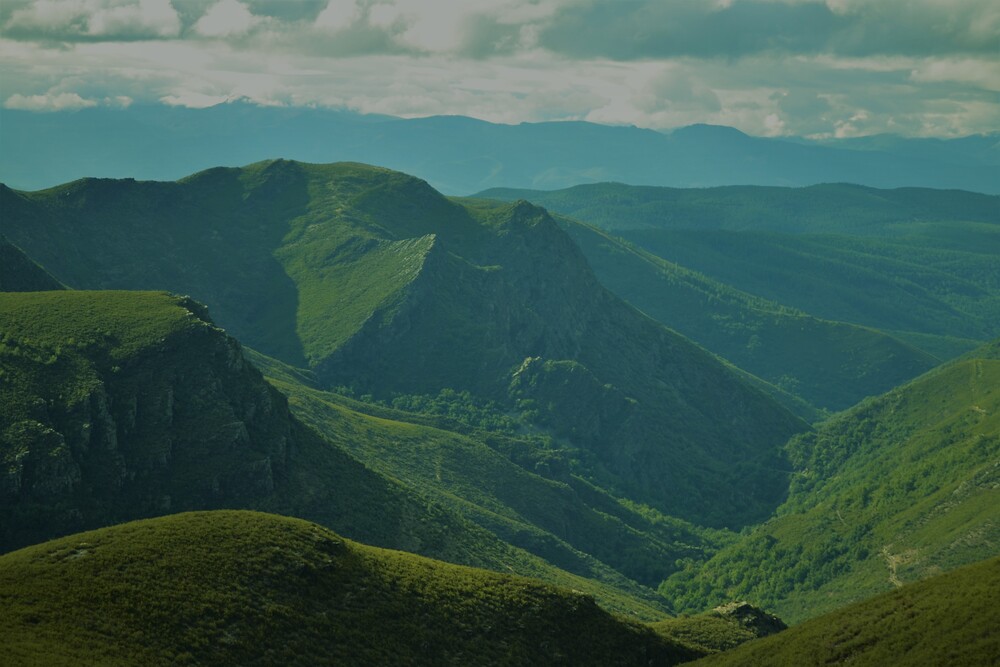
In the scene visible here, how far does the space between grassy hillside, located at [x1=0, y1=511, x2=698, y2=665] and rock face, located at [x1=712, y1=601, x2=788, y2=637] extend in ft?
76.0

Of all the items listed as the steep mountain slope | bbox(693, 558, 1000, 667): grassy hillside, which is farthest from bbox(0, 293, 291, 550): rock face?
bbox(693, 558, 1000, 667): grassy hillside

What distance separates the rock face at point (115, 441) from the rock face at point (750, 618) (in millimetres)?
81253

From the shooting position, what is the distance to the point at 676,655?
138000 millimetres

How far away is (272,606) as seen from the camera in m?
120

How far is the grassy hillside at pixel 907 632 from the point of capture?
100625 millimetres

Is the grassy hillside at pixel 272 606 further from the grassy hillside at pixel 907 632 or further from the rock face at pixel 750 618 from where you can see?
the rock face at pixel 750 618

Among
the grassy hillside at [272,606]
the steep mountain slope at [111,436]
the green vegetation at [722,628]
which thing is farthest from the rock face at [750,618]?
the steep mountain slope at [111,436]

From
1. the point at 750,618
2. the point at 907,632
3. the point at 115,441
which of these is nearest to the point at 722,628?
the point at 750,618

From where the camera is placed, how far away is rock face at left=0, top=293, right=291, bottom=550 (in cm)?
16562

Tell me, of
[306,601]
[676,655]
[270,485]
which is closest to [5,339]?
[270,485]

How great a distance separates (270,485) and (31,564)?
259 feet

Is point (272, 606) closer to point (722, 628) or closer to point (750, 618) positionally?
point (722, 628)

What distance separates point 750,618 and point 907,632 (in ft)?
175

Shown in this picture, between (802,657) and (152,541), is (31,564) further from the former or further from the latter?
(802,657)
